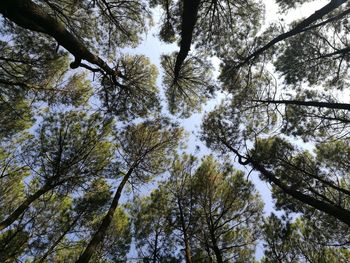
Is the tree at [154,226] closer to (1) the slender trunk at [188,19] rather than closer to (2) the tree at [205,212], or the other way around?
(2) the tree at [205,212]

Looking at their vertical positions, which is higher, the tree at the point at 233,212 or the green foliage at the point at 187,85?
the green foliage at the point at 187,85

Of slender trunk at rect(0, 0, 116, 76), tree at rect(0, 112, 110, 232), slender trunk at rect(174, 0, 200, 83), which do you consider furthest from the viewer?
tree at rect(0, 112, 110, 232)

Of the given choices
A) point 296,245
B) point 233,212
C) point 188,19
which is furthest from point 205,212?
point 188,19

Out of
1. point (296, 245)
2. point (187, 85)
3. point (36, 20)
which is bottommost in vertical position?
point (36, 20)

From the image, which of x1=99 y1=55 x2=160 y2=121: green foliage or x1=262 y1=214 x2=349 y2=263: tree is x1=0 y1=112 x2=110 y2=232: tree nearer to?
x1=99 y1=55 x2=160 y2=121: green foliage

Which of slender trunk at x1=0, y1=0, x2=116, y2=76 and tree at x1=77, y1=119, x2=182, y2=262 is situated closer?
slender trunk at x1=0, y1=0, x2=116, y2=76

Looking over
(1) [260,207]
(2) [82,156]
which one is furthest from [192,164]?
(2) [82,156]

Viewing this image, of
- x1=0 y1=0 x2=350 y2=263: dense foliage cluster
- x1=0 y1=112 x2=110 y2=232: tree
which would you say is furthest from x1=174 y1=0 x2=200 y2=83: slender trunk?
x1=0 y1=112 x2=110 y2=232: tree

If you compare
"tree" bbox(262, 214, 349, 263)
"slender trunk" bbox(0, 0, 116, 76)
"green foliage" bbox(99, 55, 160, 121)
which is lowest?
"slender trunk" bbox(0, 0, 116, 76)

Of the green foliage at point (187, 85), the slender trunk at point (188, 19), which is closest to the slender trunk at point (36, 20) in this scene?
the slender trunk at point (188, 19)

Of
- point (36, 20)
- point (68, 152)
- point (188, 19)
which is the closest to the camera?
point (36, 20)

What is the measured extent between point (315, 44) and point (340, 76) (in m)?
1.19

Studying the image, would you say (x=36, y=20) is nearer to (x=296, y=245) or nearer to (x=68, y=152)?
(x=68, y=152)

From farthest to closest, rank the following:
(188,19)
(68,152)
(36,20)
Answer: (68,152), (188,19), (36,20)
